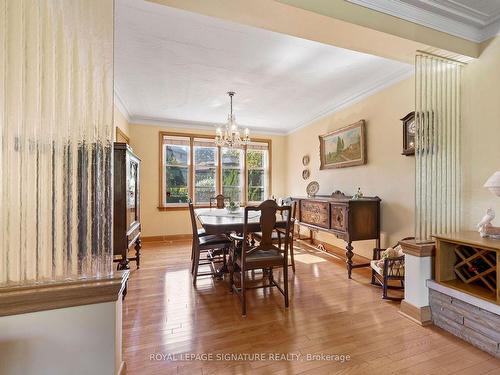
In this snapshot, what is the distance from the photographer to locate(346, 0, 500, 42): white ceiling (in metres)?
1.88

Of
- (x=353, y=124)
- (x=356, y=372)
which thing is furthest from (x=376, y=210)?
(x=356, y=372)

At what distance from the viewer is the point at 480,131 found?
216 centimetres

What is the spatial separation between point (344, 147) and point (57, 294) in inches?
157

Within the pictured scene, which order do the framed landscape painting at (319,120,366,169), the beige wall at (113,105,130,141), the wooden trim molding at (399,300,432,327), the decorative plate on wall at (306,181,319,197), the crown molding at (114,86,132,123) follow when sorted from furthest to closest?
the decorative plate on wall at (306,181,319,197)
the beige wall at (113,105,130,141)
the crown molding at (114,86,132,123)
the framed landscape painting at (319,120,366,169)
the wooden trim molding at (399,300,432,327)

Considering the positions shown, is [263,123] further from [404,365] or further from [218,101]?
[404,365]

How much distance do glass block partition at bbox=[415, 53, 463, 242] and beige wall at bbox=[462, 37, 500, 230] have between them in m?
0.06

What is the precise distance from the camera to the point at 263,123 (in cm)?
546

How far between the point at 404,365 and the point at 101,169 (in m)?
2.21

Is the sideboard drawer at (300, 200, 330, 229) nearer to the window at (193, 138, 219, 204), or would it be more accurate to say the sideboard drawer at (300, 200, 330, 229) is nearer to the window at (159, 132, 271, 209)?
the window at (159, 132, 271, 209)

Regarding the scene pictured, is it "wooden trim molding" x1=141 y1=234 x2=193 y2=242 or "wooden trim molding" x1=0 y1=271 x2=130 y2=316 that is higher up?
"wooden trim molding" x1=0 y1=271 x2=130 y2=316

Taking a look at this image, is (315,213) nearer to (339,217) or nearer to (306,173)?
(339,217)

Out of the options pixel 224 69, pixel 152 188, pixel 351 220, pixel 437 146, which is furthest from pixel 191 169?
pixel 437 146

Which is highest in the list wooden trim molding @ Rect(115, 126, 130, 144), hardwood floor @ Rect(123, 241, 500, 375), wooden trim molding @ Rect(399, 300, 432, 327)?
wooden trim molding @ Rect(115, 126, 130, 144)

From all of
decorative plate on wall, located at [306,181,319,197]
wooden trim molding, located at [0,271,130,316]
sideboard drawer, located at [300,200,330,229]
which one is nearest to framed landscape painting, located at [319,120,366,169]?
decorative plate on wall, located at [306,181,319,197]
